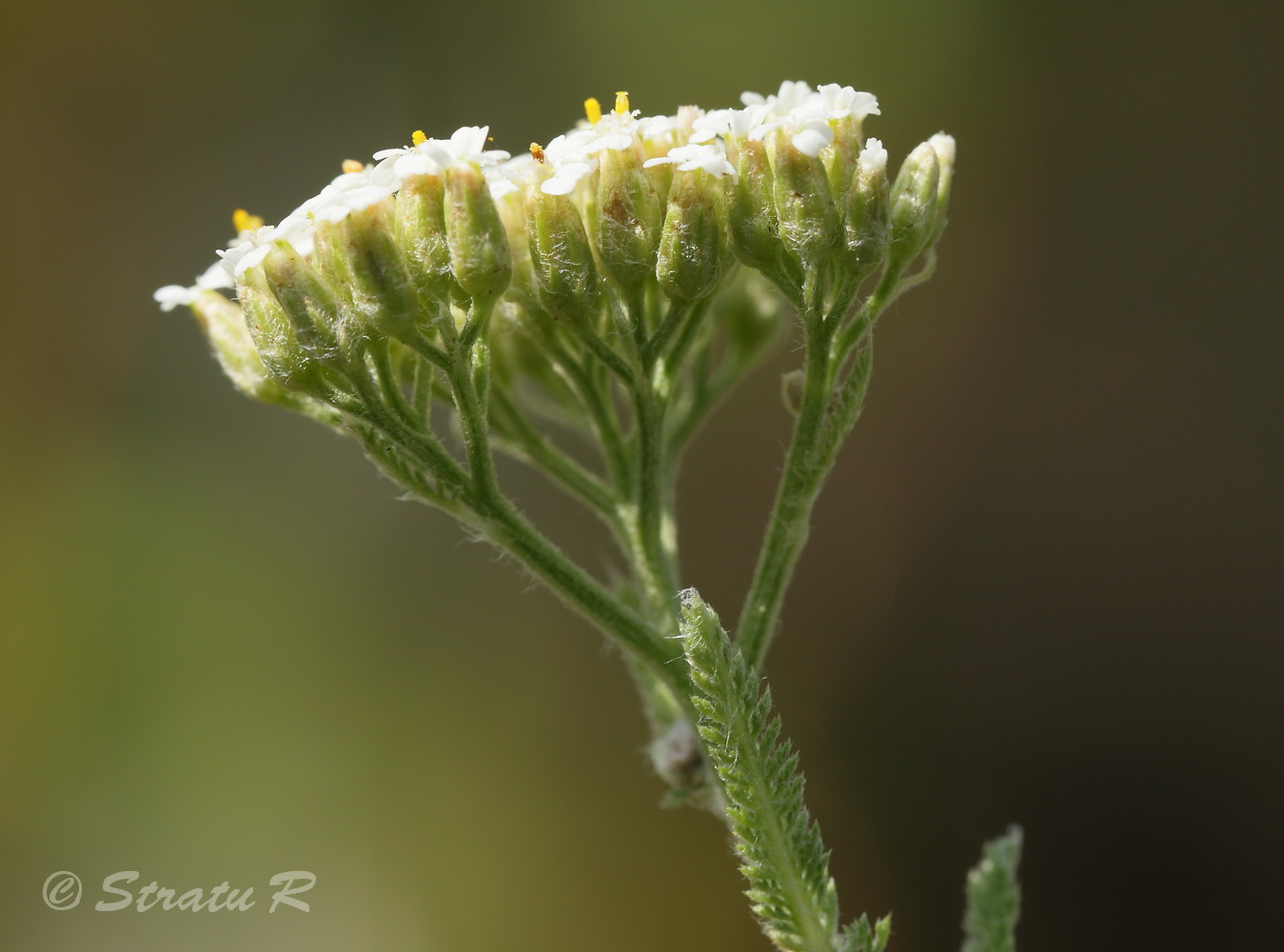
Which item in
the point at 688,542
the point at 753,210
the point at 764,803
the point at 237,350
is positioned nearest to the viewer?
the point at 764,803

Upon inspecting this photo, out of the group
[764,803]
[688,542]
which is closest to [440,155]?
[764,803]

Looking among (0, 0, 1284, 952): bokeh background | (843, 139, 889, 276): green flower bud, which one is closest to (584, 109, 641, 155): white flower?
(843, 139, 889, 276): green flower bud

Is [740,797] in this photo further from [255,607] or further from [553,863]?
[255,607]

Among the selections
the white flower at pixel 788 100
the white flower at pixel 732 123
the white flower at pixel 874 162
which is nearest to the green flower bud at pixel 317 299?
the white flower at pixel 732 123

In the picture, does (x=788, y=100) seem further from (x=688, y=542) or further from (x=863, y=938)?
(x=688, y=542)

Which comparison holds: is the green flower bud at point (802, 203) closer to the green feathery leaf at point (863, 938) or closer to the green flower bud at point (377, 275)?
the green flower bud at point (377, 275)

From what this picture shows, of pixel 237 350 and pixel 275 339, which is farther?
pixel 237 350

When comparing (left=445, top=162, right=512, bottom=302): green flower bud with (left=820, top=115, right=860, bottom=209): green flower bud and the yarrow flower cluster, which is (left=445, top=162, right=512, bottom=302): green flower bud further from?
(left=820, top=115, right=860, bottom=209): green flower bud
